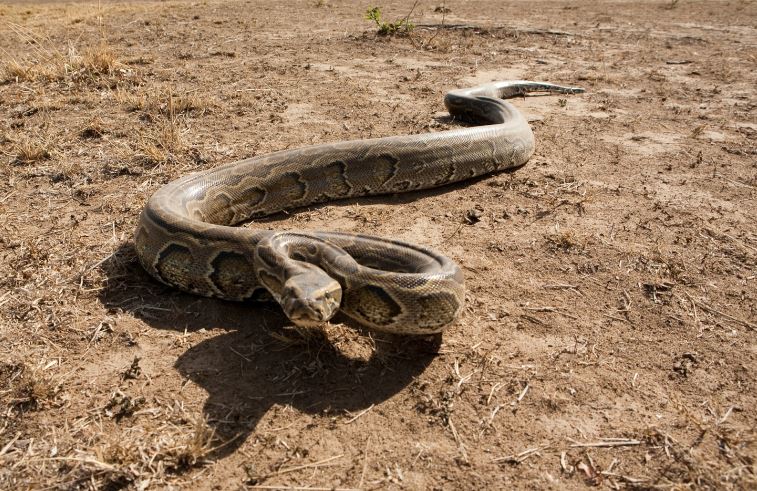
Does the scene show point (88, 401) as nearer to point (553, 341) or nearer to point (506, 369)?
point (506, 369)

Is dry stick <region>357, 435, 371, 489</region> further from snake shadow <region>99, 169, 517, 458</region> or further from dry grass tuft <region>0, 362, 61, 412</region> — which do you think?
dry grass tuft <region>0, 362, 61, 412</region>

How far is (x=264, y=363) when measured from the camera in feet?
17.4

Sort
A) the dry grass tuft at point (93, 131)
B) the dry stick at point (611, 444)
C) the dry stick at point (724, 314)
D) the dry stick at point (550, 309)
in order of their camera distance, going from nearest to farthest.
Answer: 1. the dry stick at point (611, 444)
2. the dry stick at point (724, 314)
3. the dry stick at point (550, 309)
4. the dry grass tuft at point (93, 131)

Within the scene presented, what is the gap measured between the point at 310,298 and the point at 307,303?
6 centimetres

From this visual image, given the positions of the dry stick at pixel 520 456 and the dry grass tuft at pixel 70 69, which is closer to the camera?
the dry stick at pixel 520 456

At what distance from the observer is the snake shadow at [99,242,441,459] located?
484cm

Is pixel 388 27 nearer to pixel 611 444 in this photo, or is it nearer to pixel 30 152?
pixel 30 152

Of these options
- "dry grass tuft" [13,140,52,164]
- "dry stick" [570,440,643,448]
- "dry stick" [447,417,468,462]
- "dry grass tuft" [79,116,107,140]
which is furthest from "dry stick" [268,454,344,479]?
"dry grass tuft" [79,116,107,140]

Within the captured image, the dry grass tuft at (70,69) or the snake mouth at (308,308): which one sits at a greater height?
the dry grass tuft at (70,69)

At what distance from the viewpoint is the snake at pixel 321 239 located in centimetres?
532

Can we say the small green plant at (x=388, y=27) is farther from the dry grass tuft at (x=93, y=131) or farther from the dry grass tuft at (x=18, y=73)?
the dry grass tuft at (x=93, y=131)

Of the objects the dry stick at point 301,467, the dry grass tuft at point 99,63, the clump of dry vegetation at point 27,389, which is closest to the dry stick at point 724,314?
the dry stick at point 301,467

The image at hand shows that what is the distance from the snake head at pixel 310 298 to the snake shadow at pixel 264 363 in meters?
0.45

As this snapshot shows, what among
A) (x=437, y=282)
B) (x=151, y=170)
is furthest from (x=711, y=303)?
(x=151, y=170)
